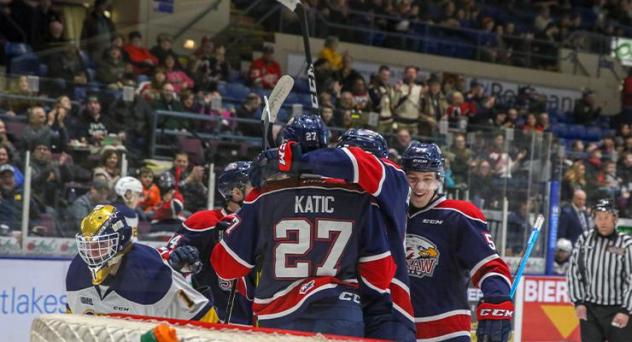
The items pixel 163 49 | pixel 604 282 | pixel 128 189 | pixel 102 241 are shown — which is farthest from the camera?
pixel 163 49

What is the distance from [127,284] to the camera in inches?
145

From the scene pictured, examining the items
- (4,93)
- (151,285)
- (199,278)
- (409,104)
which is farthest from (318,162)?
(409,104)

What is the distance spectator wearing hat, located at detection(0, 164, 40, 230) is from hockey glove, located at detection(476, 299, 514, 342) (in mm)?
4261

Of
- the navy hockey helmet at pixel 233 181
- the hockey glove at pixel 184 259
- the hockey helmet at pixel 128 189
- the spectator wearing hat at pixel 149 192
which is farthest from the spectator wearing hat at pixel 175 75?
the hockey glove at pixel 184 259

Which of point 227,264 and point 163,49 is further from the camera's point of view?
point 163,49

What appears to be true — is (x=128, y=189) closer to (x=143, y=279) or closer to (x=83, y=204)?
(x=83, y=204)

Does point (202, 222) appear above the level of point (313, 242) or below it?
below

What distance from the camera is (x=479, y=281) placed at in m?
3.92

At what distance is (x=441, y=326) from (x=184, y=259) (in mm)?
951

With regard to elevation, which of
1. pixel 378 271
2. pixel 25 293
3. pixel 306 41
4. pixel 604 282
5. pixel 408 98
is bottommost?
pixel 25 293

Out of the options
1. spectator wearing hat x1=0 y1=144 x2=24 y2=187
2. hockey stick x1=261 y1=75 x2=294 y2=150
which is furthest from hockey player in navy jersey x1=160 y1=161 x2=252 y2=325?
spectator wearing hat x1=0 y1=144 x2=24 y2=187

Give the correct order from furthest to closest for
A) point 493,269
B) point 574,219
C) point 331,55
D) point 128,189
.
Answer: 1. point 331,55
2. point 574,219
3. point 128,189
4. point 493,269

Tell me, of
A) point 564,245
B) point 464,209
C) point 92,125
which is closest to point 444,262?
point 464,209

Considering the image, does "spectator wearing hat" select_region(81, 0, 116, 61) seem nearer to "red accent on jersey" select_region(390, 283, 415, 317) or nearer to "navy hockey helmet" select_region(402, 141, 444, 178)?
"navy hockey helmet" select_region(402, 141, 444, 178)
